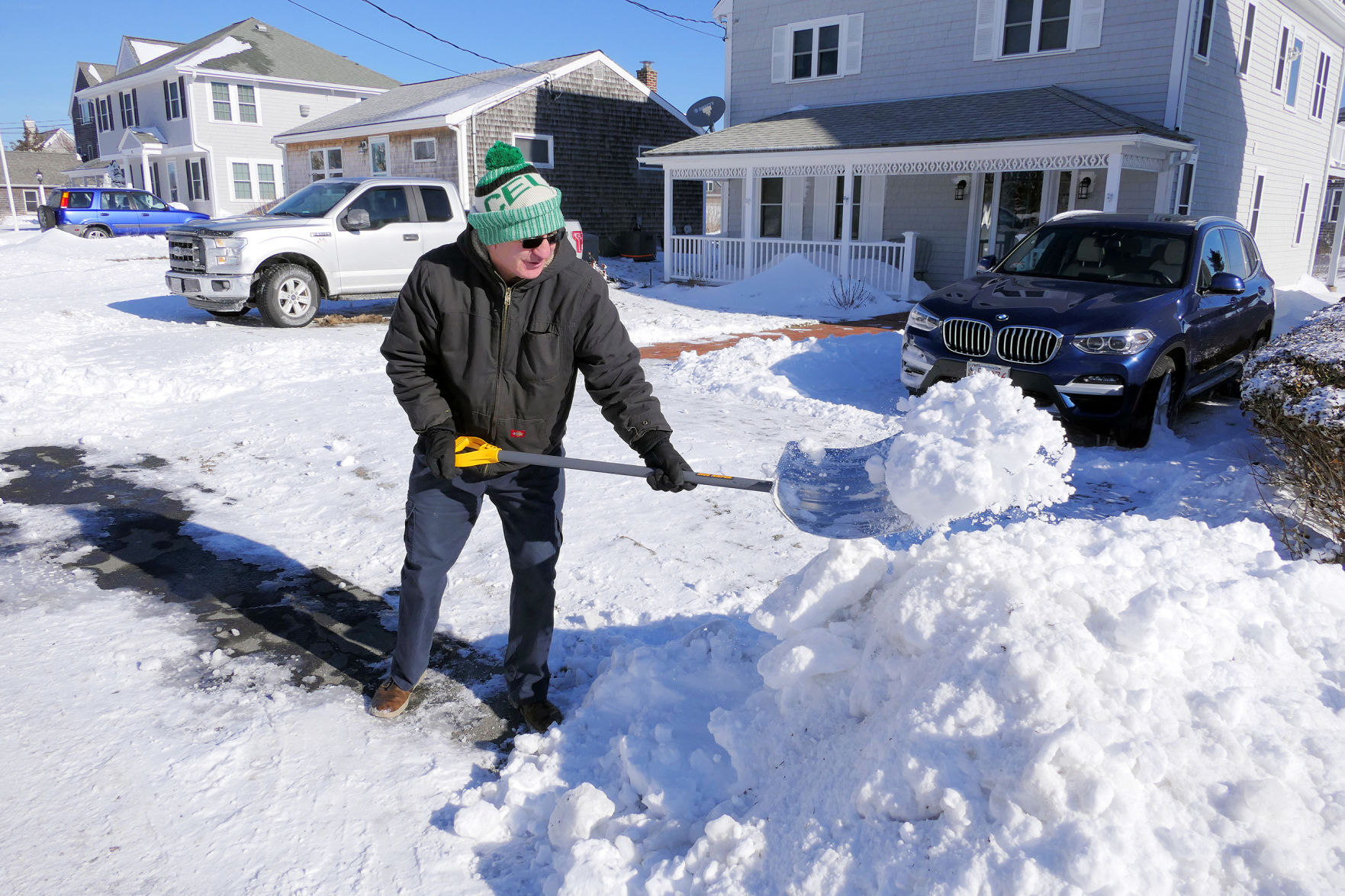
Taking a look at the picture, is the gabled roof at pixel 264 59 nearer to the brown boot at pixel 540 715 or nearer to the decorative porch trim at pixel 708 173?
the decorative porch trim at pixel 708 173

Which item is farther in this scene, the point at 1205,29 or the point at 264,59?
the point at 264,59

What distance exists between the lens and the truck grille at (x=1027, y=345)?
629cm

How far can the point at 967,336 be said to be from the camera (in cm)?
670

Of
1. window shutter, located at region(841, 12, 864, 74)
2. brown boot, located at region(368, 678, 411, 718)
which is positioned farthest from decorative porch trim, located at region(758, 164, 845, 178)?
brown boot, located at region(368, 678, 411, 718)

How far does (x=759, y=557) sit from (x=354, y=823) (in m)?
2.35

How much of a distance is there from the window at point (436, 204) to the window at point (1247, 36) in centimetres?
1438

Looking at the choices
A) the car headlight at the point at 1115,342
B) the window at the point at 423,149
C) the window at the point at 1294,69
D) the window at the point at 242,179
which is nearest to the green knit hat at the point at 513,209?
the car headlight at the point at 1115,342

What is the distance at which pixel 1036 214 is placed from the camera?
16.1 m

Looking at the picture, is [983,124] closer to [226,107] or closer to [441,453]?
[441,453]

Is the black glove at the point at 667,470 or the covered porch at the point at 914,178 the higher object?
the covered porch at the point at 914,178

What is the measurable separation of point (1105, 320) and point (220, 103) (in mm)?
33154

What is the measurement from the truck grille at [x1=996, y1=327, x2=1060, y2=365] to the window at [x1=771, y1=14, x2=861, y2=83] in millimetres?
13196

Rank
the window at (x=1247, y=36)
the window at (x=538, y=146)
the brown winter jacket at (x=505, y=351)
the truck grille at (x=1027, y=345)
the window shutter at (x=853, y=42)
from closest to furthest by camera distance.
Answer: the brown winter jacket at (x=505, y=351) < the truck grille at (x=1027, y=345) < the window at (x=1247, y=36) < the window shutter at (x=853, y=42) < the window at (x=538, y=146)

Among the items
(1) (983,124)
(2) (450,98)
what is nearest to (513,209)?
(1) (983,124)
